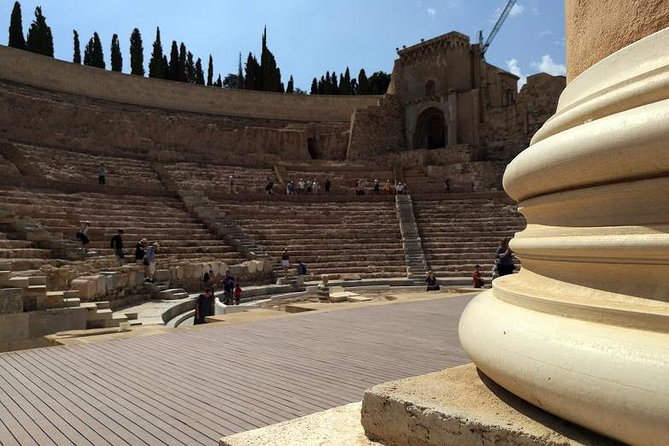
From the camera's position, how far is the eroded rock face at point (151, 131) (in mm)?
26227

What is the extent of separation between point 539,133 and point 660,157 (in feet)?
2.90

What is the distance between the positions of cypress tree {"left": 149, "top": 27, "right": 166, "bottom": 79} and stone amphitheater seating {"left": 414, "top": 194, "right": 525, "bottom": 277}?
27.5 meters

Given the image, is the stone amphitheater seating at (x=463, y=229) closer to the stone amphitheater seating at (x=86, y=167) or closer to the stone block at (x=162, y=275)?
the stone block at (x=162, y=275)

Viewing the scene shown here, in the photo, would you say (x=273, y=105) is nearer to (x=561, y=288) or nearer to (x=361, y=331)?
(x=361, y=331)

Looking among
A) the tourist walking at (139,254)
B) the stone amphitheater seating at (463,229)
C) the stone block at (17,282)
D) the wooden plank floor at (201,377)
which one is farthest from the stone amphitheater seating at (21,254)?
the stone amphitheater seating at (463,229)

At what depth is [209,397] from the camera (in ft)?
12.4

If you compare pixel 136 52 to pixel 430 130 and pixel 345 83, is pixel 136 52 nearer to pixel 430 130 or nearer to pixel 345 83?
pixel 345 83

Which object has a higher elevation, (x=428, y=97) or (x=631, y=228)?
(x=428, y=97)

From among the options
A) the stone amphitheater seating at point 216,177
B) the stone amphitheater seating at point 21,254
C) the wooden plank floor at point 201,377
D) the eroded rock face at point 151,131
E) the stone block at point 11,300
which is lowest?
the wooden plank floor at point 201,377

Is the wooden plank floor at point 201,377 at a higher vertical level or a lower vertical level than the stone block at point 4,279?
lower

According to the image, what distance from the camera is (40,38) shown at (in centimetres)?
3703

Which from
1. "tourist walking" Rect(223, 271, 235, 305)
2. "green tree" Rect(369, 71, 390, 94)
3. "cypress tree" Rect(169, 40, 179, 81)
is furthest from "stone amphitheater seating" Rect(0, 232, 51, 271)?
"green tree" Rect(369, 71, 390, 94)

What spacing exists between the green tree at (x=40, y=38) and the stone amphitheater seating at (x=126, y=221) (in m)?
25.3

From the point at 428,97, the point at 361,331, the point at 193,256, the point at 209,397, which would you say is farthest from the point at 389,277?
the point at 428,97
